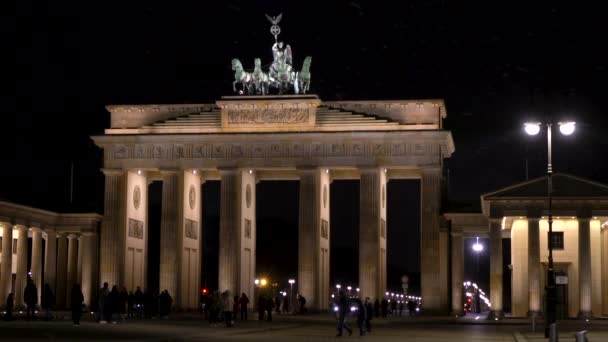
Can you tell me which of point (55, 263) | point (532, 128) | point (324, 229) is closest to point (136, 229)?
point (55, 263)

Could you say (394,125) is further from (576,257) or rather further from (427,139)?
(576,257)

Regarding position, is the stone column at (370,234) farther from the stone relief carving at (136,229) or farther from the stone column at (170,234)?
the stone relief carving at (136,229)

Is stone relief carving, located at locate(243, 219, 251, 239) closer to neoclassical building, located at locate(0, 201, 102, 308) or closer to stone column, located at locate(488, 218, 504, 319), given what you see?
neoclassical building, located at locate(0, 201, 102, 308)

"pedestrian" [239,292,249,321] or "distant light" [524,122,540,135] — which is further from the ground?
"distant light" [524,122,540,135]

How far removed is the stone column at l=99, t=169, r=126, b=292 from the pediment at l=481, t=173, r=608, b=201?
31.0m

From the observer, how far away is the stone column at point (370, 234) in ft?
286

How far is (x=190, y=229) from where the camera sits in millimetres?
93375

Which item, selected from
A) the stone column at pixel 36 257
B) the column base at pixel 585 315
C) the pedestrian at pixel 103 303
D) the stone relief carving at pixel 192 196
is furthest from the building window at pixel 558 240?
the stone column at pixel 36 257

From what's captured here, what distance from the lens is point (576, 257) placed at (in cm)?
7606

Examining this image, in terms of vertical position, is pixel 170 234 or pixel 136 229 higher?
pixel 136 229

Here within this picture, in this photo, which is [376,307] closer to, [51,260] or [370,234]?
[370,234]

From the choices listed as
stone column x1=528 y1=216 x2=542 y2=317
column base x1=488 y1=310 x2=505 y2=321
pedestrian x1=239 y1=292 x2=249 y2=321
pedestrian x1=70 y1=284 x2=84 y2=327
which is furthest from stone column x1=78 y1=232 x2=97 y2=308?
pedestrian x1=70 y1=284 x2=84 y2=327

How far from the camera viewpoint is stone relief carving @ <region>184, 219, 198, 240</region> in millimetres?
92125

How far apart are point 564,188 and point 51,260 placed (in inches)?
1727
